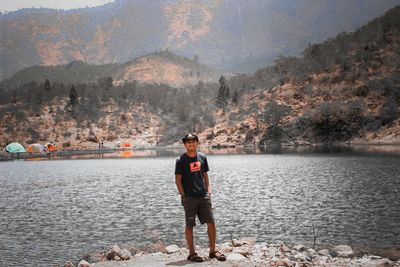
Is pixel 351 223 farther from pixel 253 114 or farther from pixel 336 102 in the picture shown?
pixel 253 114

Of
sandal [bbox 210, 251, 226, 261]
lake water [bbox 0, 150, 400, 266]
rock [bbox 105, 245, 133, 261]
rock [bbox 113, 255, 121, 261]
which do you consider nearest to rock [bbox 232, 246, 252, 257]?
sandal [bbox 210, 251, 226, 261]

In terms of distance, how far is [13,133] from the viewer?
470 ft

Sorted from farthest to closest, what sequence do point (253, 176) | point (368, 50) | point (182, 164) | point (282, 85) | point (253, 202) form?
point (282, 85) < point (368, 50) < point (253, 176) < point (253, 202) < point (182, 164)

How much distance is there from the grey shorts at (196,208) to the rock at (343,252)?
4374 millimetres

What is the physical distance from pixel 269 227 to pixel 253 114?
105388mm

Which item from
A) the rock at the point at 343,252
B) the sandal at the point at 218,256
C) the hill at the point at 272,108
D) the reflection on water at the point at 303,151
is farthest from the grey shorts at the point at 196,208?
the hill at the point at 272,108

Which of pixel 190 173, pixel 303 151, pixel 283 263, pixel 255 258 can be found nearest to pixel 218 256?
pixel 255 258

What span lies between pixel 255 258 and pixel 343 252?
10.5 feet

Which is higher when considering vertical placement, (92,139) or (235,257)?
(92,139)

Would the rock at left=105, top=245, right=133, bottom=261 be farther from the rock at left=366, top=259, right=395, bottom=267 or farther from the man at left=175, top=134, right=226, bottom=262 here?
the rock at left=366, top=259, right=395, bottom=267

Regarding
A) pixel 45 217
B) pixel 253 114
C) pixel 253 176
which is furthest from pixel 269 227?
pixel 253 114

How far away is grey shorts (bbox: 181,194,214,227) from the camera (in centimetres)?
1135

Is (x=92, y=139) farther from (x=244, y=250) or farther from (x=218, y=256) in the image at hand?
(x=218, y=256)

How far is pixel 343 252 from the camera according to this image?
1307cm
